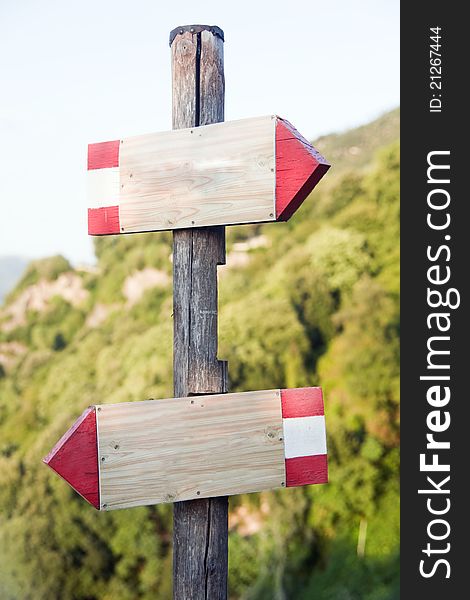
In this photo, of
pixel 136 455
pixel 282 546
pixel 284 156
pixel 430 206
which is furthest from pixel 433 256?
pixel 282 546

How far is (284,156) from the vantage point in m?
1.58

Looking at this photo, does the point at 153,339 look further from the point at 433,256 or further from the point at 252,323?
the point at 433,256

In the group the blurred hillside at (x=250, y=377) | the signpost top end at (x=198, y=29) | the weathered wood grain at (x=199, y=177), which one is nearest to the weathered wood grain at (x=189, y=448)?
the weathered wood grain at (x=199, y=177)

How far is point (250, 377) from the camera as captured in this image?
148 inches

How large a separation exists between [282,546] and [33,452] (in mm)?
1212

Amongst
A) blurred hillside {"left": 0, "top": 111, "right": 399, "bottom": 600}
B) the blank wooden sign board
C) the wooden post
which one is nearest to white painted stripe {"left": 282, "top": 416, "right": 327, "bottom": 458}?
the blank wooden sign board

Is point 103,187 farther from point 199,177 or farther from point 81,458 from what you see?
point 81,458

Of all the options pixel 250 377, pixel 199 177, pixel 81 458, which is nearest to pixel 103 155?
pixel 199 177

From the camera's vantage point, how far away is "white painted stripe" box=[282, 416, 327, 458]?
5.37ft

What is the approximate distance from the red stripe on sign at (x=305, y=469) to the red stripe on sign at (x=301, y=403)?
9 cm

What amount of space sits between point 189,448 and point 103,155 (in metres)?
0.62

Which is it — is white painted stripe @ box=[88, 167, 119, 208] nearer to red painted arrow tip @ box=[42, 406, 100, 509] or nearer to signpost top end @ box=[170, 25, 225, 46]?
signpost top end @ box=[170, 25, 225, 46]

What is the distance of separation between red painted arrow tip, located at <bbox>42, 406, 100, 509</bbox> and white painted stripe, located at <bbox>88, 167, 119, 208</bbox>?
433mm

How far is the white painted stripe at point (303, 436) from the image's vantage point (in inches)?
64.4
